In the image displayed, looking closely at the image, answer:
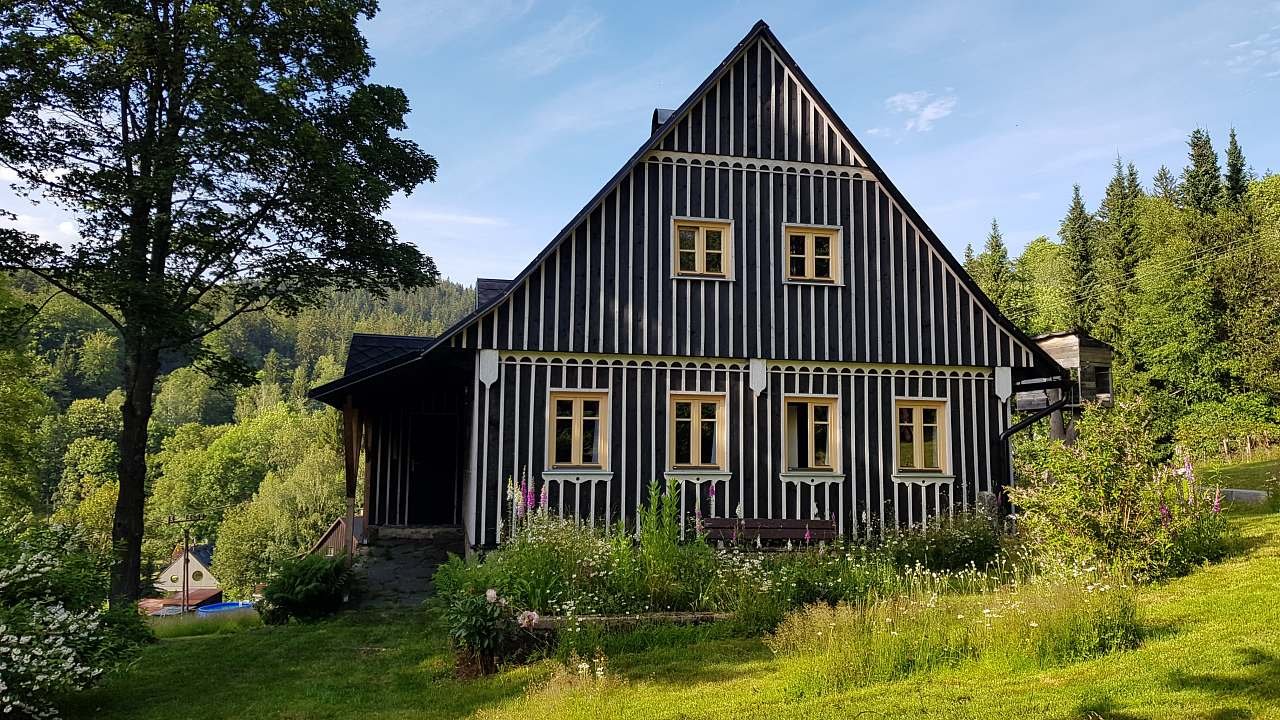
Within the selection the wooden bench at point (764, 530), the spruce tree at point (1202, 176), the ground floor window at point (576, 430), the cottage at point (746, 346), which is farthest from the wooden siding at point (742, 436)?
the spruce tree at point (1202, 176)

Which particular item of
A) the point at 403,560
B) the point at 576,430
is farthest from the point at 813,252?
the point at 403,560

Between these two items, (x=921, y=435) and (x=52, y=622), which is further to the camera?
(x=921, y=435)

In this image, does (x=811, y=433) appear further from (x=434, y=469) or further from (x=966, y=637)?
(x=434, y=469)

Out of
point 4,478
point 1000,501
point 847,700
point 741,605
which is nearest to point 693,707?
point 847,700

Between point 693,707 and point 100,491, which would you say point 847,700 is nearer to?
point 693,707

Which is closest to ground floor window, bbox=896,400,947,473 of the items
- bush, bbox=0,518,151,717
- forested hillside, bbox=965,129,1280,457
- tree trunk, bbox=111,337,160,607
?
bush, bbox=0,518,151,717

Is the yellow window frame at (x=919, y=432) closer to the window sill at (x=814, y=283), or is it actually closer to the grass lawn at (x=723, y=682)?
the window sill at (x=814, y=283)

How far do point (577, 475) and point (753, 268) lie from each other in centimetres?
437

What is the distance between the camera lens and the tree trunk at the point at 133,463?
46.6 feet

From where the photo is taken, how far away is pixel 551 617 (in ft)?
27.4

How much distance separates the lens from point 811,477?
13312mm

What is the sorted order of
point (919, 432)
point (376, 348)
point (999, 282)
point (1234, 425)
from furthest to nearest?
point (999, 282) → point (1234, 425) → point (376, 348) → point (919, 432)

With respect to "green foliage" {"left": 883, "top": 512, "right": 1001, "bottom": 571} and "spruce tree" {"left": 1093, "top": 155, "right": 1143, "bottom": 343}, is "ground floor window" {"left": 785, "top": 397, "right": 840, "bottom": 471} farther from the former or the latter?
"spruce tree" {"left": 1093, "top": 155, "right": 1143, "bottom": 343}

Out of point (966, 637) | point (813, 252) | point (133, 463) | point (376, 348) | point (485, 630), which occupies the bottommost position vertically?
point (485, 630)
